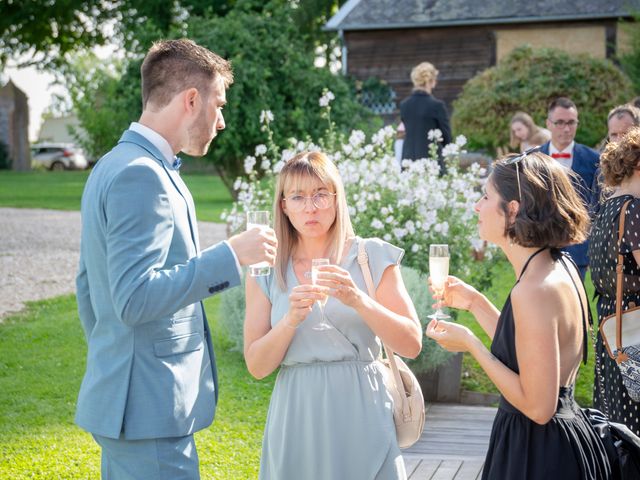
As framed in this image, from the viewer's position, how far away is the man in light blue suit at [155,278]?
8.86 ft

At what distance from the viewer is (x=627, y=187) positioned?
428 centimetres

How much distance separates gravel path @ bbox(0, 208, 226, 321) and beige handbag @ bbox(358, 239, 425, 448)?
296 inches

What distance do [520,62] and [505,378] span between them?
651 inches

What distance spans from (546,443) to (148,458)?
1.29 meters

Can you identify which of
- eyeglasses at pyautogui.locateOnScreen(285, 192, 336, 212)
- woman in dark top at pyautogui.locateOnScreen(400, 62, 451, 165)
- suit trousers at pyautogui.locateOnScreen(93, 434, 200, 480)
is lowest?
suit trousers at pyautogui.locateOnScreen(93, 434, 200, 480)

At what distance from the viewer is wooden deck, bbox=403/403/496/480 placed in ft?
17.4

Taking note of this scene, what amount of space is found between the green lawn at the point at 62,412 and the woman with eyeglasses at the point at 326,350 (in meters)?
2.19

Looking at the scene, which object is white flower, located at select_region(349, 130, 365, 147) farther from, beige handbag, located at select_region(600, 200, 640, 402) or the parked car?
the parked car

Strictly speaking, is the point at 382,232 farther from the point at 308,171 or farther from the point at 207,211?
the point at 207,211

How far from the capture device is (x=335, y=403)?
339cm

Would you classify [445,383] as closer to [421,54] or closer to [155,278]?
[155,278]

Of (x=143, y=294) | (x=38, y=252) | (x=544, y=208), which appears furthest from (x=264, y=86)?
(x=143, y=294)

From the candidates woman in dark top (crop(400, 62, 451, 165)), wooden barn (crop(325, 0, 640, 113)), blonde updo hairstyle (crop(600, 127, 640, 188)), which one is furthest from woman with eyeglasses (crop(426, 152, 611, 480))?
wooden barn (crop(325, 0, 640, 113))

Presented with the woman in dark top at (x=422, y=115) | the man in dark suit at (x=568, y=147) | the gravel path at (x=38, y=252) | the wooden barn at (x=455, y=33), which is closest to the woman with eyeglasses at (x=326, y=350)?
the man in dark suit at (x=568, y=147)
